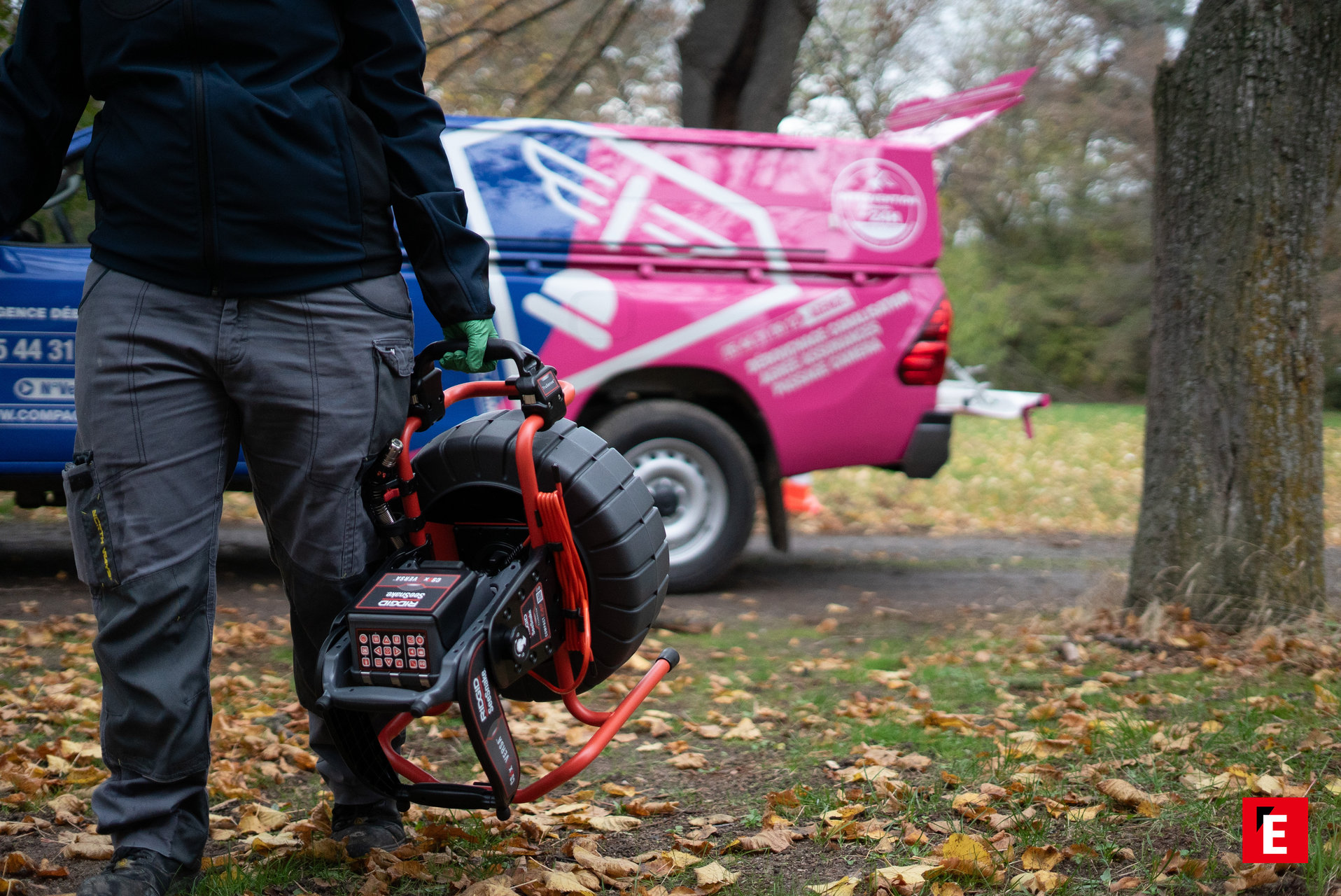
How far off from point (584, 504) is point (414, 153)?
0.78 metres

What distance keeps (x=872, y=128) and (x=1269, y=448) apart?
35.1 feet

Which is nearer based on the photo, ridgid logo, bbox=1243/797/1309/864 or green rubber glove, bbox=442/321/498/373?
ridgid logo, bbox=1243/797/1309/864

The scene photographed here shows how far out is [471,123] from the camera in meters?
5.45

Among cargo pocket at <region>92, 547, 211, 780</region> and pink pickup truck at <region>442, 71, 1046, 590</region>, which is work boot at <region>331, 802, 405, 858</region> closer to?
cargo pocket at <region>92, 547, 211, 780</region>

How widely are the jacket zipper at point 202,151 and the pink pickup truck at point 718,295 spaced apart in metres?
3.25

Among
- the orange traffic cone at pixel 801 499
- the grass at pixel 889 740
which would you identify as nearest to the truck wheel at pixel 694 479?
the grass at pixel 889 740

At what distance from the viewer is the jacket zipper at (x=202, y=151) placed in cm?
203

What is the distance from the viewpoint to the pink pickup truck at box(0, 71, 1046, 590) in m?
5.46

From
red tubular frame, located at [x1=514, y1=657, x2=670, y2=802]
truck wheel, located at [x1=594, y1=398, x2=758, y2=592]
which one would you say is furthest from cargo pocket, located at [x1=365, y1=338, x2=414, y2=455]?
truck wheel, located at [x1=594, y1=398, x2=758, y2=592]

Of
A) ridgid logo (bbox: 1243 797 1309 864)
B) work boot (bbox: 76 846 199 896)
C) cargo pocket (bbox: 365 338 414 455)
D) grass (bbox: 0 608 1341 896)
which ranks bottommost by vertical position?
grass (bbox: 0 608 1341 896)

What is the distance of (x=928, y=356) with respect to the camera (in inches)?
227

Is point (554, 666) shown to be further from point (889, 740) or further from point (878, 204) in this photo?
point (878, 204)

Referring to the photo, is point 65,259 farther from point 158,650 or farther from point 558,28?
point 558,28

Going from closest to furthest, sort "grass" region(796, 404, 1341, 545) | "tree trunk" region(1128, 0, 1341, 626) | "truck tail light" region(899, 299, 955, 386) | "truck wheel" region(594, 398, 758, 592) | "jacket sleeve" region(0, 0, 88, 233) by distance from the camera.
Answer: "jacket sleeve" region(0, 0, 88, 233), "tree trunk" region(1128, 0, 1341, 626), "truck wheel" region(594, 398, 758, 592), "truck tail light" region(899, 299, 955, 386), "grass" region(796, 404, 1341, 545)
